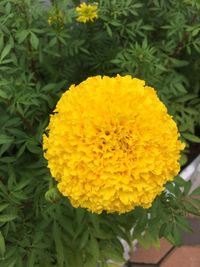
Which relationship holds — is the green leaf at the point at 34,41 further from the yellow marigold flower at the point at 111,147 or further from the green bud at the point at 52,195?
the green bud at the point at 52,195

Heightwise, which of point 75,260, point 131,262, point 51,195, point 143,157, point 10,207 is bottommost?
point 131,262

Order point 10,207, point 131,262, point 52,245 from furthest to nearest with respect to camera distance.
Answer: point 131,262, point 52,245, point 10,207

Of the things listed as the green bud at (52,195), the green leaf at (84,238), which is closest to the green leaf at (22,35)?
the green bud at (52,195)

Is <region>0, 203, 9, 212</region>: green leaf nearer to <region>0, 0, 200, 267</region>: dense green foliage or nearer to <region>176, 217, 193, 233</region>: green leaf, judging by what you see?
<region>0, 0, 200, 267</region>: dense green foliage

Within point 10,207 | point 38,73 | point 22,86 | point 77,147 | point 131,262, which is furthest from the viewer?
point 131,262

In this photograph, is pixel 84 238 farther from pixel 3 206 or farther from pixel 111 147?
pixel 111 147

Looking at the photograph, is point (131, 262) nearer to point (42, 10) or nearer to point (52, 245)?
point (52, 245)

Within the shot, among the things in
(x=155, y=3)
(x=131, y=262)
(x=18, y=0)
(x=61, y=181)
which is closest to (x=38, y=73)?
(x=18, y=0)
